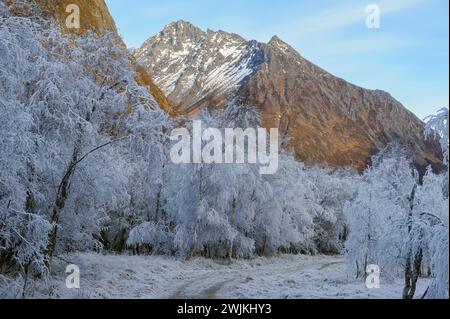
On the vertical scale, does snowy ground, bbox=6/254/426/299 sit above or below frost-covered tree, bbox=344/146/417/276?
below

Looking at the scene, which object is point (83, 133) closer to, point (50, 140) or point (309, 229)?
point (50, 140)

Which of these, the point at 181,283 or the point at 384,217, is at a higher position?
the point at 384,217

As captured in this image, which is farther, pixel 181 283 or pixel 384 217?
pixel 384 217

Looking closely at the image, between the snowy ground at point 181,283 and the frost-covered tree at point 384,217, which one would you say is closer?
the frost-covered tree at point 384,217

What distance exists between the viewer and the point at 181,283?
1936cm

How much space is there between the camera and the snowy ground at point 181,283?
15820mm

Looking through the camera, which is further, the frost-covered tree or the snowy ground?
the snowy ground

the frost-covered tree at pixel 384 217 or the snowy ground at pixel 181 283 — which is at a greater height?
the frost-covered tree at pixel 384 217

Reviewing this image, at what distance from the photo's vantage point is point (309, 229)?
41281 mm

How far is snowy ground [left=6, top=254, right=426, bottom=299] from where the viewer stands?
15.8 metres
